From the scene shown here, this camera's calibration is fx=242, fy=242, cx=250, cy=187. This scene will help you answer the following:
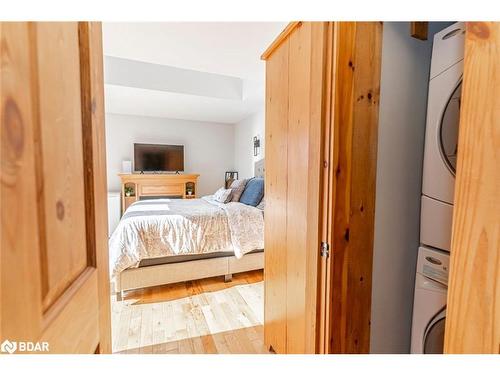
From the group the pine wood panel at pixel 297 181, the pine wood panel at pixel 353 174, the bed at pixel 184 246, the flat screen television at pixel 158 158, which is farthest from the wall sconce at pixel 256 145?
the pine wood panel at pixel 353 174

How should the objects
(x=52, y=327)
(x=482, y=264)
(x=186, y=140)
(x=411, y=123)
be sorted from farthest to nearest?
(x=186, y=140), (x=411, y=123), (x=482, y=264), (x=52, y=327)

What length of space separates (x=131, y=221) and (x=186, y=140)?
3.77 m

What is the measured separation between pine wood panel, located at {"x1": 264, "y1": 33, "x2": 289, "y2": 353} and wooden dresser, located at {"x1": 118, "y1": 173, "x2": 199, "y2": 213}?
4.25 m

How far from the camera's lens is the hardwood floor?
178cm

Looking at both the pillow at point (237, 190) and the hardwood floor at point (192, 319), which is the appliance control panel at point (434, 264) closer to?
the hardwood floor at point (192, 319)

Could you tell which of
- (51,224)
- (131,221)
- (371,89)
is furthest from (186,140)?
(51,224)

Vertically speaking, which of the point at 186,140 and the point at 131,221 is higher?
the point at 186,140

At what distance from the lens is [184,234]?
2576mm

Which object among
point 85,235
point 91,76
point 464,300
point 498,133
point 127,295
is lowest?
point 127,295

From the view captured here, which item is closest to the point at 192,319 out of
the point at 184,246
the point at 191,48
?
the point at 184,246

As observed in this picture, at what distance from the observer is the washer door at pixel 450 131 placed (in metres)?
0.97

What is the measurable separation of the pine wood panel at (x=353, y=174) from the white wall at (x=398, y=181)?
7 centimetres
